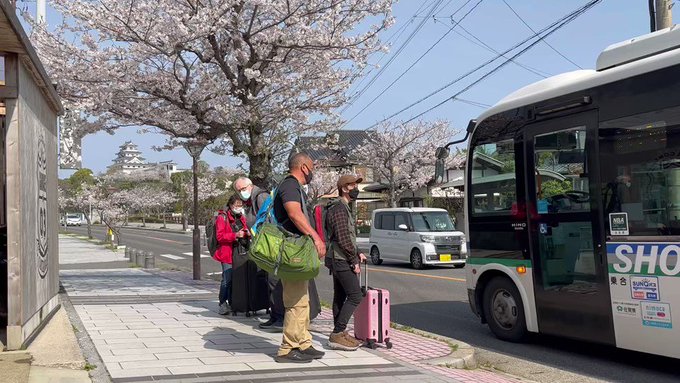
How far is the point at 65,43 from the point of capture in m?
12.7

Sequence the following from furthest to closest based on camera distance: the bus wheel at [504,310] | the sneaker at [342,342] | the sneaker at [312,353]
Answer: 1. the bus wheel at [504,310]
2. the sneaker at [342,342]
3. the sneaker at [312,353]

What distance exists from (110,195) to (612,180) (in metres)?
48.6

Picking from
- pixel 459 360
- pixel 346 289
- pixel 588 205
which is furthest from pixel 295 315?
pixel 588 205

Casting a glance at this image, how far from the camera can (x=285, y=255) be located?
5961 mm

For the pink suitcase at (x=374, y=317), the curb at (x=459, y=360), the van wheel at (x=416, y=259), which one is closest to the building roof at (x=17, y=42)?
the pink suitcase at (x=374, y=317)

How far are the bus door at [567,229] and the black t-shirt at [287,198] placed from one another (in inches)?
123

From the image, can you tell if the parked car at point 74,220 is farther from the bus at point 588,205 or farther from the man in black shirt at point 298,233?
the man in black shirt at point 298,233

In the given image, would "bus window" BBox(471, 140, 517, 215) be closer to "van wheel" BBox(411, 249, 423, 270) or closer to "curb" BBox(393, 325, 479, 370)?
"curb" BBox(393, 325, 479, 370)

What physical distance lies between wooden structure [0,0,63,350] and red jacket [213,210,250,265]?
2.26 metres

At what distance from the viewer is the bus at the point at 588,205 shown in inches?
251

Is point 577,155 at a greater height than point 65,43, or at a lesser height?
lesser

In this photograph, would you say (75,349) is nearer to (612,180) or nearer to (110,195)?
(612,180)

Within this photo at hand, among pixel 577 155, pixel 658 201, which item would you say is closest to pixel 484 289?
pixel 577 155

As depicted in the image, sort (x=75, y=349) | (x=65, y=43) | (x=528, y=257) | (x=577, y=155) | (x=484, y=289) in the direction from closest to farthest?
1. (x=75, y=349)
2. (x=577, y=155)
3. (x=528, y=257)
4. (x=484, y=289)
5. (x=65, y=43)
